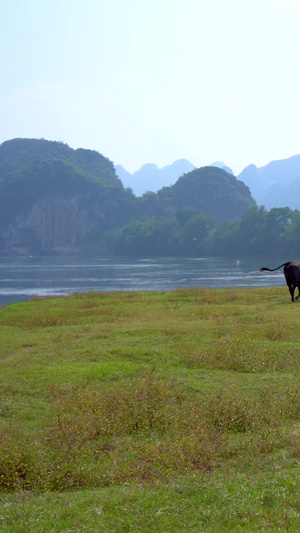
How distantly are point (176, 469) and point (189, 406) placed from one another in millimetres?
2122

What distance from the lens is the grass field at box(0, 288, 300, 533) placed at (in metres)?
4.80

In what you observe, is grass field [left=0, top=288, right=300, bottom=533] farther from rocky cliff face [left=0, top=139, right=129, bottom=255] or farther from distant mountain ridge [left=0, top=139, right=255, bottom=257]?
rocky cliff face [left=0, top=139, right=129, bottom=255]

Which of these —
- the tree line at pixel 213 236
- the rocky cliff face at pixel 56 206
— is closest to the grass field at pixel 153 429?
the tree line at pixel 213 236

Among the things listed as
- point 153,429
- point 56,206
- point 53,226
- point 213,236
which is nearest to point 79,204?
point 56,206

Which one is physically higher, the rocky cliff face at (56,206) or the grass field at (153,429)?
the rocky cliff face at (56,206)

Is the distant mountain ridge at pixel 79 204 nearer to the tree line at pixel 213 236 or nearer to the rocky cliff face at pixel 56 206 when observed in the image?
the rocky cliff face at pixel 56 206

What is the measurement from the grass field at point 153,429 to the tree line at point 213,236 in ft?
251

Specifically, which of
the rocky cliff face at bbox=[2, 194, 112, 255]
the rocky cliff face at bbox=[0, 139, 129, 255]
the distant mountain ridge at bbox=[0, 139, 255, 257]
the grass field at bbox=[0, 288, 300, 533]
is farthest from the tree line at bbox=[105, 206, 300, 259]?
the grass field at bbox=[0, 288, 300, 533]

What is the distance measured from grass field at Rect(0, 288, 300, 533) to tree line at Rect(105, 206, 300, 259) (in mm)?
76417

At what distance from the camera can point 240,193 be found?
15175 cm

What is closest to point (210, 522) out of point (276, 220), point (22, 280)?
point (22, 280)

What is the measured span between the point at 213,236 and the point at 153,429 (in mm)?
99176

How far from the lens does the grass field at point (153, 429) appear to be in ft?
15.7

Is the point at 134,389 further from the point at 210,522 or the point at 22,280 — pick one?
the point at 22,280
